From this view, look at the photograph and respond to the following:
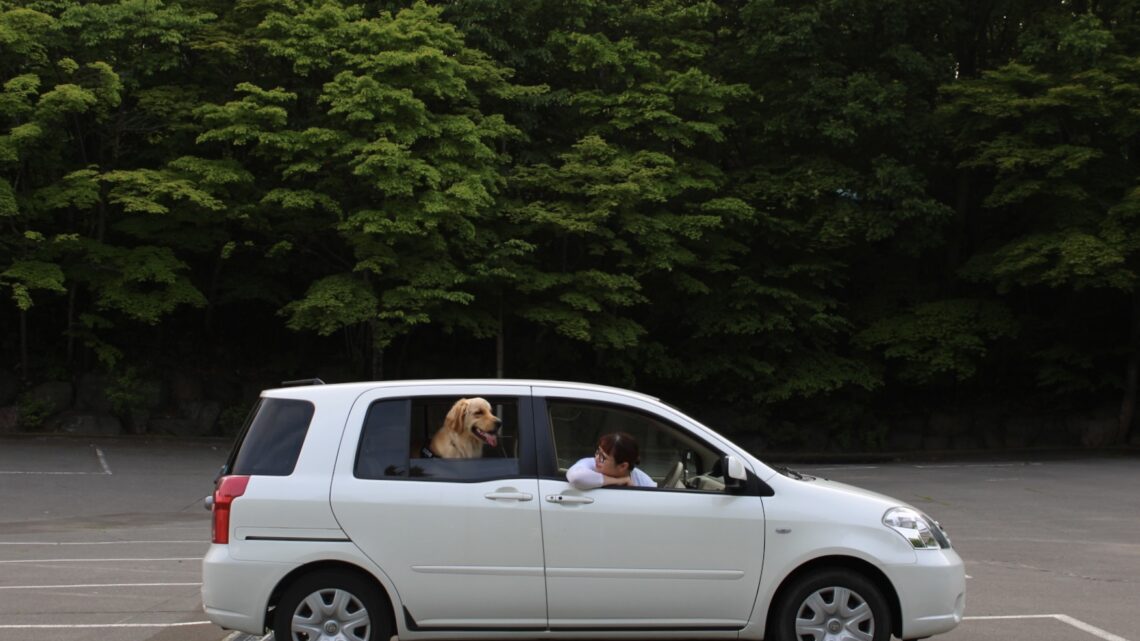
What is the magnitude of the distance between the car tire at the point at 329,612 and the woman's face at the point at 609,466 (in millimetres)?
1514

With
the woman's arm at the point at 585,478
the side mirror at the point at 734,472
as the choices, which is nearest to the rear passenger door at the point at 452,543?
the woman's arm at the point at 585,478

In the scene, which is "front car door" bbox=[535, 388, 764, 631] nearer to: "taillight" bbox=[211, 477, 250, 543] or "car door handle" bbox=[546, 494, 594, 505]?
"car door handle" bbox=[546, 494, 594, 505]

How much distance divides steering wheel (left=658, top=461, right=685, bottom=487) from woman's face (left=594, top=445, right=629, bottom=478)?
1.13 feet

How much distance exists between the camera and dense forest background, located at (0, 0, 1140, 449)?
26281 millimetres

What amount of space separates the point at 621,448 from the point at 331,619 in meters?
1.95

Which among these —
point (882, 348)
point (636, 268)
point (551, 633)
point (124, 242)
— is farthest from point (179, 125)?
point (551, 633)

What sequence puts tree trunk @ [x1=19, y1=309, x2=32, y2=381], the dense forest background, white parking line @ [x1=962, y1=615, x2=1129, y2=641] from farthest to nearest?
tree trunk @ [x1=19, y1=309, x2=32, y2=381]
the dense forest background
white parking line @ [x1=962, y1=615, x2=1129, y2=641]

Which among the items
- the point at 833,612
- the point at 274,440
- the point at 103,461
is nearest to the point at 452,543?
the point at 274,440

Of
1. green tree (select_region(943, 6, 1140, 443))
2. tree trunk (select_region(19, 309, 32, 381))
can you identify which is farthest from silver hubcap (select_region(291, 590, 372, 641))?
tree trunk (select_region(19, 309, 32, 381))

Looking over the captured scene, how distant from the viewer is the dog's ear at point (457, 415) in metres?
6.58

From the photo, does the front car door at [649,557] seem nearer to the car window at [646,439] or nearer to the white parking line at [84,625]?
the car window at [646,439]

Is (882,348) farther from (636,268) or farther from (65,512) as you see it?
(65,512)

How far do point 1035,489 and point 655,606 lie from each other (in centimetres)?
1679

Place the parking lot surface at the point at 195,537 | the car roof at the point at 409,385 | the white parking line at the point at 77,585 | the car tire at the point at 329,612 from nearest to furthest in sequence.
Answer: the car tire at the point at 329,612, the car roof at the point at 409,385, the parking lot surface at the point at 195,537, the white parking line at the point at 77,585
